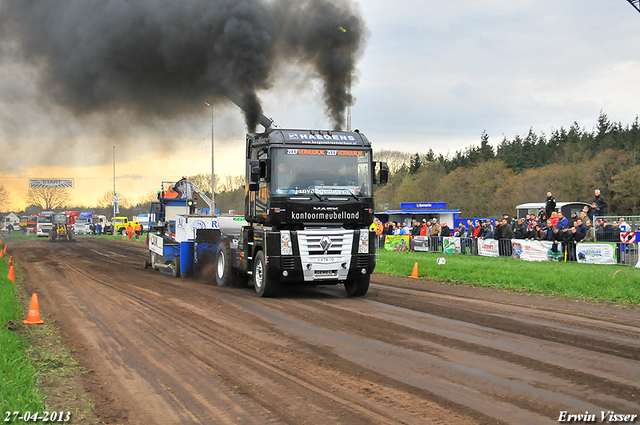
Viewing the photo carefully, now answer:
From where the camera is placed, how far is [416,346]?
7.54 m

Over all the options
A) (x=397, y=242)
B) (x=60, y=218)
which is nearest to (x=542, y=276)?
(x=397, y=242)

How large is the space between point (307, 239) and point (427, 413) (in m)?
7.23

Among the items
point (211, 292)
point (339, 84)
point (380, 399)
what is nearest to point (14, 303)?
point (211, 292)

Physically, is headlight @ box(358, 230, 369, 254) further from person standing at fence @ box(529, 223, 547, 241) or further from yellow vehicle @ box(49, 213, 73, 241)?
yellow vehicle @ box(49, 213, 73, 241)

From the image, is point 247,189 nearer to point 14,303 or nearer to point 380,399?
point 14,303

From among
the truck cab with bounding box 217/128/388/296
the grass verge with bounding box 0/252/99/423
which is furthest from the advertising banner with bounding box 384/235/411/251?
the grass verge with bounding box 0/252/99/423

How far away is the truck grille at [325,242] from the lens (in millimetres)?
11969

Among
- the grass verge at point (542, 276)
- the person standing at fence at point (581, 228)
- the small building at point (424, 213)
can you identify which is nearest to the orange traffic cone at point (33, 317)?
the grass verge at point (542, 276)

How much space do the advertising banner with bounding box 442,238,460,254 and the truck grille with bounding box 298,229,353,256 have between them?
13.2 m

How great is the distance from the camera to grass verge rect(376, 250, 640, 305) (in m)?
12.7

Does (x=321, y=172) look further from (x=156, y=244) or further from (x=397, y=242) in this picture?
(x=397, y=242)

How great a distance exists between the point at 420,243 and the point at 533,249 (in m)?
7.06

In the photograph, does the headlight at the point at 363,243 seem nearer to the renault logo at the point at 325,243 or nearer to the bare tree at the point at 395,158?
the renault logo at the point at 325,243

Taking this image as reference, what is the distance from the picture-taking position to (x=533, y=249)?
66.5ft
